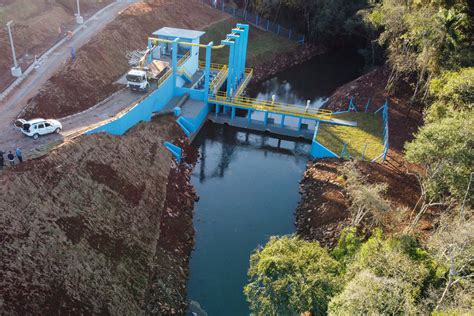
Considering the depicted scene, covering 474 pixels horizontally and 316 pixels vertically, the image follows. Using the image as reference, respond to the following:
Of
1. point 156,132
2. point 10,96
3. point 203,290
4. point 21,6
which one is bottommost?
point 203,290

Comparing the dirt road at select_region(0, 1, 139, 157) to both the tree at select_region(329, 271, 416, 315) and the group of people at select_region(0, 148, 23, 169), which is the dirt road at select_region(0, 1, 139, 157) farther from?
the tree at select_region(329, 271, 416, 315)

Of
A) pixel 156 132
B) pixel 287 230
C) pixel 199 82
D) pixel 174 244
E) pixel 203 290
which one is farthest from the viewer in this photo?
pixel 199 82

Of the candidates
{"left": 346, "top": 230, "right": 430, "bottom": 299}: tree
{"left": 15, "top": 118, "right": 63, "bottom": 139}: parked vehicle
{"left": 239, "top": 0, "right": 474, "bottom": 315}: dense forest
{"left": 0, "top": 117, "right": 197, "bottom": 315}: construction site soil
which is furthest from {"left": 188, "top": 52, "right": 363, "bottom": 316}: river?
{"left": 15, "top": 118, "right": 63, "bottom": 139}: parked vehicle

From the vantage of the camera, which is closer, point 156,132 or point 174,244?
point 174,244

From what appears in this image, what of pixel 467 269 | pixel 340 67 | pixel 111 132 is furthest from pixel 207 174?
pixel 340 67

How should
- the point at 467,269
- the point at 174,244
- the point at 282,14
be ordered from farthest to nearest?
1. the point at 282,14
2. the point at 174,244
3. the point at 467,269

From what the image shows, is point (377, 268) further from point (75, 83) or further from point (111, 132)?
point (75, 83)

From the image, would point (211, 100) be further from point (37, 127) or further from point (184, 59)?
point (37, 127)

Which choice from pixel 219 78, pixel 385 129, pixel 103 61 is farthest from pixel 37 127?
pixel 385 129
